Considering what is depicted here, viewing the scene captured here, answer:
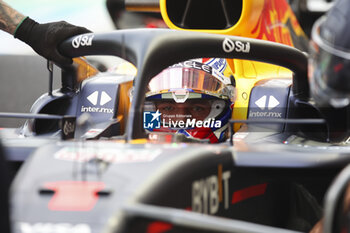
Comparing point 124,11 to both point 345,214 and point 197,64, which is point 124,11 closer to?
point 197,64

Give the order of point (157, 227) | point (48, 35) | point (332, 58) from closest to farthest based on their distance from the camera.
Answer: point (157, 227)
point (332, 58)
point (48, 35)

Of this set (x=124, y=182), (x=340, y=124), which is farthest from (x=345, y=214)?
(x=340, y=124)

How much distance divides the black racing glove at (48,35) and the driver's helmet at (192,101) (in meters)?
0.49

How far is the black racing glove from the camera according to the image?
6.46ft

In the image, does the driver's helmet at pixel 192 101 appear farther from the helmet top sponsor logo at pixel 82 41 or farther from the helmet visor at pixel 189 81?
the helmet top sponsor logo at pixel 82 41

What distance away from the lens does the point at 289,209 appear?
1844 millimetres

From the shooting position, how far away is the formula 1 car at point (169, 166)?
103 cm

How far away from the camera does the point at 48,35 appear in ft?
6.47

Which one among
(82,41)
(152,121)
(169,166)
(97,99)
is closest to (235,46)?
(82,41)

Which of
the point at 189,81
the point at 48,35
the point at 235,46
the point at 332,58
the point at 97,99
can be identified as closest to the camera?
the point at 332,58

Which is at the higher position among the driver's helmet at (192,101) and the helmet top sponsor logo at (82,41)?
the helmet top sponsor logo at (82,41)

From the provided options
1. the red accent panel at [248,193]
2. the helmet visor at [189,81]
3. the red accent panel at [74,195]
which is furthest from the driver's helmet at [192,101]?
the red accent panel at [74,195]

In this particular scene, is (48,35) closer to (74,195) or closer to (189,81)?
(189,81)

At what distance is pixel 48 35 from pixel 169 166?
1.04 metres
